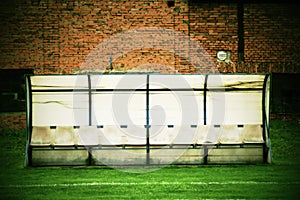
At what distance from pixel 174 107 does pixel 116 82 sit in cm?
139

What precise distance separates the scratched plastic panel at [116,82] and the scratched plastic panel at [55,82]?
0.88 feet

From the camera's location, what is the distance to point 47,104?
11.3 m

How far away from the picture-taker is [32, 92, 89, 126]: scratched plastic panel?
1127 centimetres

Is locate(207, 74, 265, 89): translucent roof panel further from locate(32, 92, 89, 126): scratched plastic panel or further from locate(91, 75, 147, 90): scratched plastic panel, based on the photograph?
locate(32, 92, 89, 126): scratched plastic panel

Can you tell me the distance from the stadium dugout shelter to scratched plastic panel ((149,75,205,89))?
0.02m

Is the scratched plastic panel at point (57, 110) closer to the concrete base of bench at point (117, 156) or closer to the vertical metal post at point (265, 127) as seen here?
the concrete base of bench at point (117, 156)

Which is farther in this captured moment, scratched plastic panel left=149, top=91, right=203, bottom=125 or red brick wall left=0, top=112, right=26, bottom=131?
red brick wall left=0, top=112, right=26, bottom=131

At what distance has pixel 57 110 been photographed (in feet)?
37.0

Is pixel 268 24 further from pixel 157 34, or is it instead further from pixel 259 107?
pixel 259 107

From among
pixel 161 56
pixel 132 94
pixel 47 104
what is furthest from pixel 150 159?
pixel 161 56

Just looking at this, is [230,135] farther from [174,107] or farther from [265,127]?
[174,107]

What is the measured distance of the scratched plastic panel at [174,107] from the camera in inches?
449

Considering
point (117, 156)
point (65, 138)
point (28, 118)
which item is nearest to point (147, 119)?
point (117, 156)

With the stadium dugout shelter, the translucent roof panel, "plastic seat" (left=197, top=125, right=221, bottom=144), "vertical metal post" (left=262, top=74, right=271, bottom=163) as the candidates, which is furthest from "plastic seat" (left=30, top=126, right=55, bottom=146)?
"vertical metal post" (left=262, top=74, right=271, bottom=163)
